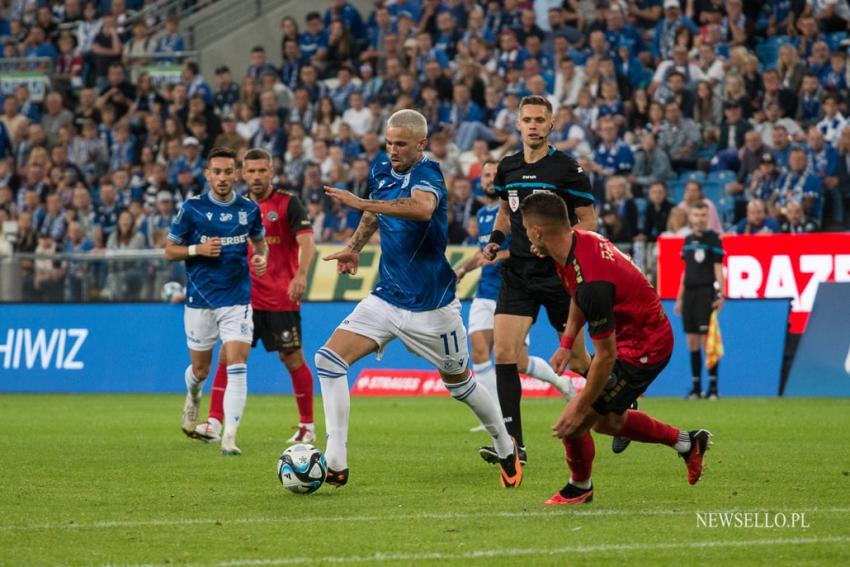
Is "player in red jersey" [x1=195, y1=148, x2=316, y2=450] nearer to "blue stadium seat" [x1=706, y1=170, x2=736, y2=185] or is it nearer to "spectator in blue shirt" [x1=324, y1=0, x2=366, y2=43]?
"blue stadium seat" [x1=706, y1=170, x2=736, y2=185]

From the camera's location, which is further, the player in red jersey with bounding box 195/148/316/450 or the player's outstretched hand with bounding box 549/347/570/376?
the player in red jersey with bounding box 195/148/316/450

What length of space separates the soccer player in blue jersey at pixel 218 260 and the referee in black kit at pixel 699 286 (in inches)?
317

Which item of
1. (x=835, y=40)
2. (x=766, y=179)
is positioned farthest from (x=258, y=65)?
(x=766, y=179)

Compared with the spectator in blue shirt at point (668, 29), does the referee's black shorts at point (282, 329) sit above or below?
below

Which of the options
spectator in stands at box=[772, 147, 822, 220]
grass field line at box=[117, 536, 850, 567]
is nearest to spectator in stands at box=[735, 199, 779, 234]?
spectator in stands at box=[772, 147, 822, 220]

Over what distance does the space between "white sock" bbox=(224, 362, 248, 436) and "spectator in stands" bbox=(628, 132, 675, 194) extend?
39.5 ft

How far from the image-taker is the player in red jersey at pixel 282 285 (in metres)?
13.1

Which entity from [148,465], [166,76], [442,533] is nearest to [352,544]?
[442,533]

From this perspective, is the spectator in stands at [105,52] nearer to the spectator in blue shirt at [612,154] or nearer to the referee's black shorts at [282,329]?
the spectator in blue shirt at [612,154]

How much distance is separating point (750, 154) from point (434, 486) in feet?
45.6

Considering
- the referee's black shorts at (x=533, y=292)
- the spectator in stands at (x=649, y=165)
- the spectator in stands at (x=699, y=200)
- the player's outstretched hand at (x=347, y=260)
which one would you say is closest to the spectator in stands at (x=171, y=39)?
the spectator in stands at (x=649, y=165)

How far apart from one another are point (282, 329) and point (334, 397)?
13.7ft

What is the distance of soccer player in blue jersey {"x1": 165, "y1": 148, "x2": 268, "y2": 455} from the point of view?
40.3ft

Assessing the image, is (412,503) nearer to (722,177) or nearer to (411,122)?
(411,122)
